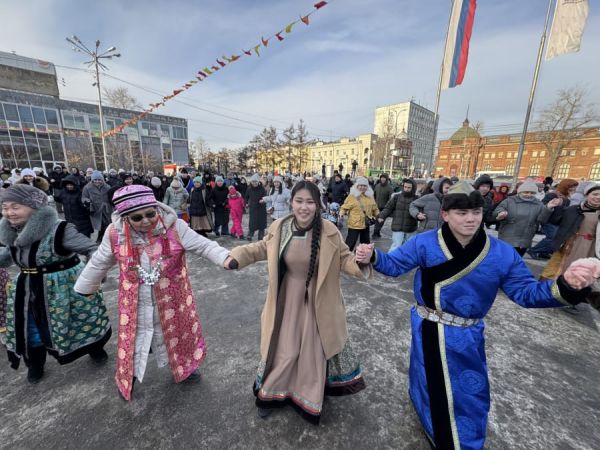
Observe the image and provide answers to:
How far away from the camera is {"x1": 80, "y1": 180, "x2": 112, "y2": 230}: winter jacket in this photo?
6.25m

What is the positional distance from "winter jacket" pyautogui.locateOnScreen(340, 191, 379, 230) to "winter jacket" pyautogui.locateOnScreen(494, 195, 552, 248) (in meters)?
2.23

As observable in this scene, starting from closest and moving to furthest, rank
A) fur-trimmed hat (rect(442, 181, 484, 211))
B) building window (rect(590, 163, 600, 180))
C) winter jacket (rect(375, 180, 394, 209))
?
→ fur-trimmed hat (rect(442, 181, 484, 211))
winter jacket (rect(375, 180, 394, 209))
building window (rect(590, 163, 600, 180))

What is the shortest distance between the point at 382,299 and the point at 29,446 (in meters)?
4.07

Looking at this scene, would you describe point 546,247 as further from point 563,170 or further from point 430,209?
point 563,170

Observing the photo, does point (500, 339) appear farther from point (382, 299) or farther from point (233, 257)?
point (233, 257)

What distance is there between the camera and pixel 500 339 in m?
3.25

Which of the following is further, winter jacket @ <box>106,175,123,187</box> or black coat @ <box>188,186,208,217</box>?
winter jacket @ <box>106,175,123,187</box>

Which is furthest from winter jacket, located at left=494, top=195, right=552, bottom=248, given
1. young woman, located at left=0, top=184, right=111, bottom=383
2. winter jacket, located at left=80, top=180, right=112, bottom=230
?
winter jacket, located at left=80, top=180, right=112, bottom=230

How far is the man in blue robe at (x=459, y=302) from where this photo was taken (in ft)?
5.24

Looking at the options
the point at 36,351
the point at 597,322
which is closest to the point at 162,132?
the point at 36,351

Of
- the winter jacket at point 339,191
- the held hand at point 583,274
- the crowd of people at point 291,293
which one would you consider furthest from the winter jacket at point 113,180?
the held hand at point 583,274

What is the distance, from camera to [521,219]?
4.65 m

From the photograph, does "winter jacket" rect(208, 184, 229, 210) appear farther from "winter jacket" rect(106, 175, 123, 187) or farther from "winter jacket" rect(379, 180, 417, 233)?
"winter jacket" rect(106, 175, 123, 187)

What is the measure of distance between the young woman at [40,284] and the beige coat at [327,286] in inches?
68.2
